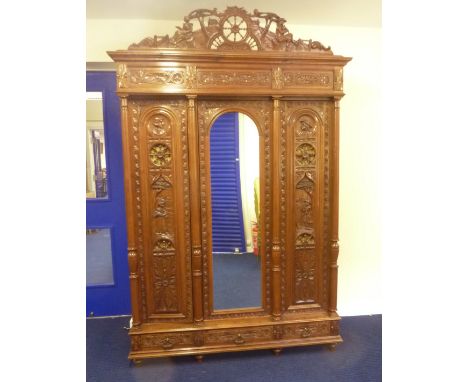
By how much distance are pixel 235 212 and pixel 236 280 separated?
0.48 m

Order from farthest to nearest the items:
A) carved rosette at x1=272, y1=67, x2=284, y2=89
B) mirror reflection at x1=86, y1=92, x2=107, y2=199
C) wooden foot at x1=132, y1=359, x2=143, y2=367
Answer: mirror reflection at x1=86, y1=92, x2=107, y2=199, wooden foot at x1=132, y1=359, x2=143, y2=367, carved rosette at x1=272, y1=67, x2=284, y2=89

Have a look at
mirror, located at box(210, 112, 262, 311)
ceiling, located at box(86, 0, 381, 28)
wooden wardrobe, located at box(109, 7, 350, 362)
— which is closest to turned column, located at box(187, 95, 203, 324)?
wooden wardrobe, located at box(109, 7, 350, 362)

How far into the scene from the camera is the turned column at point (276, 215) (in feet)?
5.90

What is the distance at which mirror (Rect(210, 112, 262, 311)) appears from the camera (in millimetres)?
1850

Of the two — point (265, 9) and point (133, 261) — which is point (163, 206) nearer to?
point (133, 261)

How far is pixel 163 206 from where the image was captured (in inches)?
70.9

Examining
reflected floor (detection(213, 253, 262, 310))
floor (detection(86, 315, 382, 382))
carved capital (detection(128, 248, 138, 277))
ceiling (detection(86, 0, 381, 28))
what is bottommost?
floor (detection(86, 315, 382, 382))

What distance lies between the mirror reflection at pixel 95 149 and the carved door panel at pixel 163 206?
0.71 meters

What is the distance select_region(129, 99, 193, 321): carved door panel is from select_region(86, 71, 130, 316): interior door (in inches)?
25.8

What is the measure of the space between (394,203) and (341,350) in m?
1.92

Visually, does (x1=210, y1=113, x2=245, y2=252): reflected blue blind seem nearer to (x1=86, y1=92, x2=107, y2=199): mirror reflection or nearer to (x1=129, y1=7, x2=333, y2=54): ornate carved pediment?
(x1=129, y1=7, x2=333, y2=54): ornate carved pediment

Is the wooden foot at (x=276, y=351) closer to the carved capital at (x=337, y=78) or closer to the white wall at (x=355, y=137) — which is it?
the white wall at (x=355, y=137)
